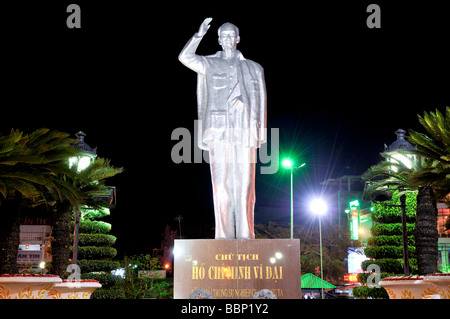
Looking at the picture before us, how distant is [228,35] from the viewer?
36.5 ft

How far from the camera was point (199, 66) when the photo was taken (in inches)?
432

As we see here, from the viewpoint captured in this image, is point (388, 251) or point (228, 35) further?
point (388, 251)

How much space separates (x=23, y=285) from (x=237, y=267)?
4965mm

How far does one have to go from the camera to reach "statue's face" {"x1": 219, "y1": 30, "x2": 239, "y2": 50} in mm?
11117

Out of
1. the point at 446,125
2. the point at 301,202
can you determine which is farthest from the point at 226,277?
the point at 301,202

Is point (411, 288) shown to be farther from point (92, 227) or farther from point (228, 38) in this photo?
point (92, 227)

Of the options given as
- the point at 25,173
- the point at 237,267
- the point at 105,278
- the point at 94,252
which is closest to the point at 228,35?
the point at 237,267

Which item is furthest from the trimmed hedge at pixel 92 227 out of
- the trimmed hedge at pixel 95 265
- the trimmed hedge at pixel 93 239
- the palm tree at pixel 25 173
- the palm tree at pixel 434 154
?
the palm tree at pixel 434 154

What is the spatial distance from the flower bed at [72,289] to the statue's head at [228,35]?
255 inches

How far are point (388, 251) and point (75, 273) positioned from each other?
12772mm

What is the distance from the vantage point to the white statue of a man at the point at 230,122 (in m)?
10.6

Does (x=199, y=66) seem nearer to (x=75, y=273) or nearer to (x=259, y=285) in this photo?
(x=259, y=285)

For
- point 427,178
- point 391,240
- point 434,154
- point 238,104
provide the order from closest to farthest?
point 238,104 < point 427,178 < point 434,154 < point 391,240

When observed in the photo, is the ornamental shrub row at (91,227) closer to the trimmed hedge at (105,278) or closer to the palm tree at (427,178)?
the trimmed hedge at (105,278)
